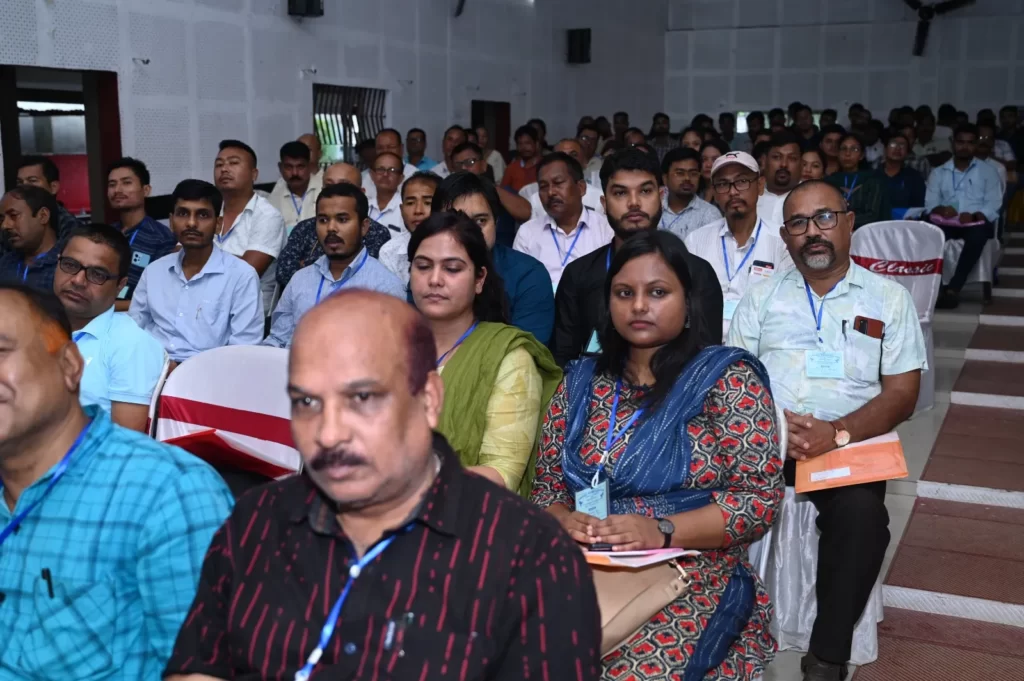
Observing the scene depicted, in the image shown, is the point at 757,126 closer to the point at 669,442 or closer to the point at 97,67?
the point at 97,67

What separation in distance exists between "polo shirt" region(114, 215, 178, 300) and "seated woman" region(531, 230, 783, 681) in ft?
9.60

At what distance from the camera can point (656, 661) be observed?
1.80 m

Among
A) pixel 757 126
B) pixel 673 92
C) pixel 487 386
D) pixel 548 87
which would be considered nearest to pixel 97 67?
pixel 487 386

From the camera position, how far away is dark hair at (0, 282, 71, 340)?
59.7 inches

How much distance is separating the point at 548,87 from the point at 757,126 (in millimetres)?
2399

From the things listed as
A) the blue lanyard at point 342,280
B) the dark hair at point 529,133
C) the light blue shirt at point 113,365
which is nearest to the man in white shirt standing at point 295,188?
the blue lanyard at point 342,280

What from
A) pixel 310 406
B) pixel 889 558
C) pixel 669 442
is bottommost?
pixel 889 558

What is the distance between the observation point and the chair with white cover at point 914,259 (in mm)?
4625

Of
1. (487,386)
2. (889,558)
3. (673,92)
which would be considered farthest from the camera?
(673,92)

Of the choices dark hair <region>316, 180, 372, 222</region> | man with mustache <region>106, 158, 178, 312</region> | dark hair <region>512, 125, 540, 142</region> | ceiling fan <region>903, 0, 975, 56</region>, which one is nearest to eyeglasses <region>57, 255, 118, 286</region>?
dark hair <region>316, 180, 372, 222</region>

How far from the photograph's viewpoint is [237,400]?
233cm

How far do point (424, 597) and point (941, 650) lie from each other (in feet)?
6.90

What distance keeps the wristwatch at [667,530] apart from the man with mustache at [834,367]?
0.72 m

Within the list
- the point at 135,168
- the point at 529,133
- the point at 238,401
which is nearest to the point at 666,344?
the point at 238,401
